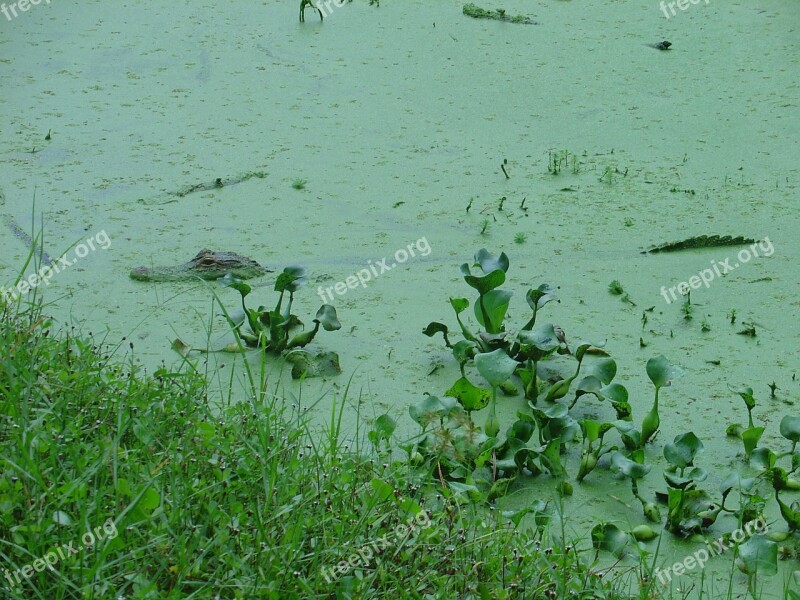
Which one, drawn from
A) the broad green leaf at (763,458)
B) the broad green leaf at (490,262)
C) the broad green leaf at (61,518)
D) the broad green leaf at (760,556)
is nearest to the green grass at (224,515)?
the broad green leaf at (61,518)

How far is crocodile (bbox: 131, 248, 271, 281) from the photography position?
8.52 ft

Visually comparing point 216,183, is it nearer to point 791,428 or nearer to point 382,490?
point 382,490

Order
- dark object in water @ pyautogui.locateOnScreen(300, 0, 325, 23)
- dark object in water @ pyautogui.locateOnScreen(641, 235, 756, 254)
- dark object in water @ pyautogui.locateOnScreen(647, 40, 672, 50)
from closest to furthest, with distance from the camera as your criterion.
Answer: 1. dark object in water @ pyautogui.locateOnScreen(641, 235, 756, 254)
2. dark object in water @ pyautogui.locateOnScreen(647, 40, 672, 50)
3. dark object in water @ pyautogui.locateOnScreen(300, 0, 325, 23)

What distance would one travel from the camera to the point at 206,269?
8.58 ft

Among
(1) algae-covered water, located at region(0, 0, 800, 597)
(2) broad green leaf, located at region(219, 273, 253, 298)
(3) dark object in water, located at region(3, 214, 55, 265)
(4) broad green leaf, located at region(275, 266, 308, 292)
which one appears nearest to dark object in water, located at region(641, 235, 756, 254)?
(1) algae-covered water, located at region(0, 0, 800, 597)

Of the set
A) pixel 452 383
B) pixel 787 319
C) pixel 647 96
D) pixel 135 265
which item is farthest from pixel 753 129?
pixel 135 265

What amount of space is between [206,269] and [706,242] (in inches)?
52.0

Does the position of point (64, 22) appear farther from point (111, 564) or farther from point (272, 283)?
point (111, 564)

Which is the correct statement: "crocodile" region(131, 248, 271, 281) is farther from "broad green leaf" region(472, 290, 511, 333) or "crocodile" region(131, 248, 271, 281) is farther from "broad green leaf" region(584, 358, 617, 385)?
"broad green leaf" region(584, 358, 617, 385)

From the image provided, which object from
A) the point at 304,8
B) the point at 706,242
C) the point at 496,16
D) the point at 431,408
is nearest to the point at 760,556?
the point at 431,408

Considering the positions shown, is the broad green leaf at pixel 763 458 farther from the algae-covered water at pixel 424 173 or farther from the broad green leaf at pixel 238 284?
the broad green leaf at pixel 238 284

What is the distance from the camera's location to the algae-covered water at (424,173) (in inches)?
91.1

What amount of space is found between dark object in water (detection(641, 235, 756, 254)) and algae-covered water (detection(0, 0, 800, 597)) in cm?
4

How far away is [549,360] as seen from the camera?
7.68 feet
